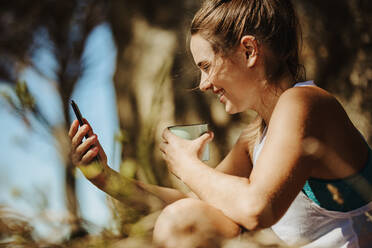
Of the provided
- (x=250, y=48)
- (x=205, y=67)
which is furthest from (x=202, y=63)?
(x=250, y=48)

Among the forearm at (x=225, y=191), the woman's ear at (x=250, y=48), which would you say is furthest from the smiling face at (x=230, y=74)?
the forearm at (x=225, y=191)

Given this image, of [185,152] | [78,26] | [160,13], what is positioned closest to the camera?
[185,152]

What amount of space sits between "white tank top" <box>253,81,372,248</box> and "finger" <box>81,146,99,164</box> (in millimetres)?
615

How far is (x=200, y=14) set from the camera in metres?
1.18

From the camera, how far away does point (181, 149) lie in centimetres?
98

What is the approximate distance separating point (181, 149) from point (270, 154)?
26 centimetres

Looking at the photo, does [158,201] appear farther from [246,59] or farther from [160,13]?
[160,13]

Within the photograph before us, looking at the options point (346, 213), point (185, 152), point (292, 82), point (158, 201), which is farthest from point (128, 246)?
point (292, 82)

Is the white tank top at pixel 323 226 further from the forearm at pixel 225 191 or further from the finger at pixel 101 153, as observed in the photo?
the finger at pixel 101 153

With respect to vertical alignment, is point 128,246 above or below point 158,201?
above

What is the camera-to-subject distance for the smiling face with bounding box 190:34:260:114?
108cm

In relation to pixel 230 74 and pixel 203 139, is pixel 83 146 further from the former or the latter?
pixel 230 74

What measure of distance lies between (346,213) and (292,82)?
0.44 meters

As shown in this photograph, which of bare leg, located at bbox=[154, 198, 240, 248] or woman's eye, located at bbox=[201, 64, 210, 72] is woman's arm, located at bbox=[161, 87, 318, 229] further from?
woman's eye, located at bbox=[201, 64, 210, 72]
